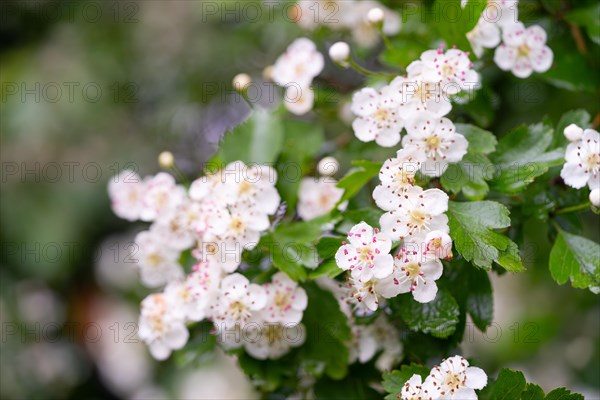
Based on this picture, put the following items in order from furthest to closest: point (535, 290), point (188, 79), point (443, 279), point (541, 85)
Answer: point (188, 79) < point (535, 290) < point (541, 85) < point (443, 279)

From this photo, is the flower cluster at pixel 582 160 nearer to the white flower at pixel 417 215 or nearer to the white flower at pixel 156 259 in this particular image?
the white flower at pixel 417 215

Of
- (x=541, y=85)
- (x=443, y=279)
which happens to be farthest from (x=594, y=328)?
(x=443, y=279)

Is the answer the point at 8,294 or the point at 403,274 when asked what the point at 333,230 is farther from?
the point at 8,294

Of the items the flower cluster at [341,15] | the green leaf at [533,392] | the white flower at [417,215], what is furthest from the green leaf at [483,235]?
A: the flower cluster at [341,15]

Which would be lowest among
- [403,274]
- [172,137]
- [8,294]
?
[8,294]

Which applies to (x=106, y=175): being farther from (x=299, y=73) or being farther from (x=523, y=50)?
(x=523, y=50)

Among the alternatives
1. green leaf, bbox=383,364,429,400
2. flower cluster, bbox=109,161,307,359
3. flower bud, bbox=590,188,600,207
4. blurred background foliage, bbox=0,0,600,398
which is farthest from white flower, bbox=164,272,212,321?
blurred background foliage, bbox=0,0,600,398
